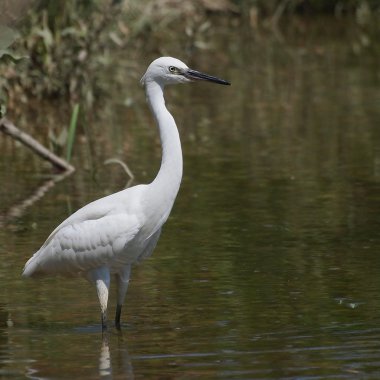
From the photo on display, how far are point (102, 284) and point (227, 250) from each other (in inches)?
97.0

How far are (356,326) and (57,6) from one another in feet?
38.1

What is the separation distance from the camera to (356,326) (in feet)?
29.0

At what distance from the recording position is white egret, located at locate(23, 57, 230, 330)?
29.2 feet

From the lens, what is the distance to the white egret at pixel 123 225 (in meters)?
8.91

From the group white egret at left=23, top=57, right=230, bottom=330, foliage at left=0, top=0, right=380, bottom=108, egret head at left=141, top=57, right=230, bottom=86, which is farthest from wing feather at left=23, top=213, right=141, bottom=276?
foliage at left=0, top=0, right=380, bottom=108

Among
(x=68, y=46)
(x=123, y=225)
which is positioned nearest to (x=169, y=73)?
(x=123, y=225)

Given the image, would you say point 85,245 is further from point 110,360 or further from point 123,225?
point 110,360

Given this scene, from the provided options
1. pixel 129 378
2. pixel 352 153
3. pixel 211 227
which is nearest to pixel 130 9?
pixel 352 153

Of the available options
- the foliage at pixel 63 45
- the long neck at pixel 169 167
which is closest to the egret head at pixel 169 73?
the long neck at pixel 169 167

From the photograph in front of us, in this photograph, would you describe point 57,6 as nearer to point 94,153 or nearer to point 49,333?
point 94,153

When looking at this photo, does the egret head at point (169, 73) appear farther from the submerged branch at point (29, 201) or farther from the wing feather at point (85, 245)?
the submerged branch at point (29, 201)

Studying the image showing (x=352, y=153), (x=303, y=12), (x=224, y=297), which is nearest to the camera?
(x=224, y=297)

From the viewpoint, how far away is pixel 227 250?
11.4 meters

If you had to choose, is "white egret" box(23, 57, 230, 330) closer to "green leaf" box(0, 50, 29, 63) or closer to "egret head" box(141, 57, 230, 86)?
"egret head" box(141, 57, 230, 86)
